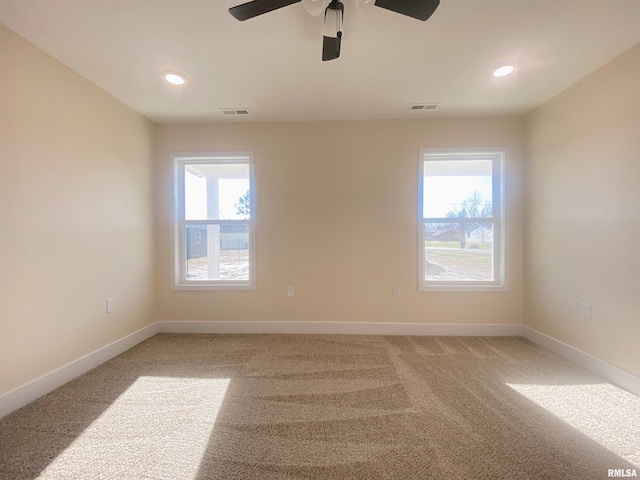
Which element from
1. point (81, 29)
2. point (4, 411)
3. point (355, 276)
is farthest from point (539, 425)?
point (81, 29)

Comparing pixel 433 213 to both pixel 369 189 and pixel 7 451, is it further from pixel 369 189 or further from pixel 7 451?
pixel 7 451

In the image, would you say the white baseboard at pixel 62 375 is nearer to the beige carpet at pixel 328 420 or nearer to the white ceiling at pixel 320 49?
the beige carpet at pixel 328 420

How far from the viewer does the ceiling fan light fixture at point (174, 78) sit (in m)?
2.10

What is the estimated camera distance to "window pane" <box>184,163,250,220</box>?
10.4ft

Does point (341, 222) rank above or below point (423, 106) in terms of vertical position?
below

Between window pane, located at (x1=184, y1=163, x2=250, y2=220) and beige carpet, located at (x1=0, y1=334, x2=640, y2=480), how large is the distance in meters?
1.67

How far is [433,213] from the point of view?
3049 millimetres

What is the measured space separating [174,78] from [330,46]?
1459mm

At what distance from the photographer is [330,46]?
157cm

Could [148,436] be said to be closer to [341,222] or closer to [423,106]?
[341,222]

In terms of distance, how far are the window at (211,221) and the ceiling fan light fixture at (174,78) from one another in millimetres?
946

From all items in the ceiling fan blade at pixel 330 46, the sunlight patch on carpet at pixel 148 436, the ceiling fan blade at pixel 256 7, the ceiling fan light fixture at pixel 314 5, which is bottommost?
the sunlight patch on carpet at pixel 148 436

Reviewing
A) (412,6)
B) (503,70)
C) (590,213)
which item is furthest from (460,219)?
(412,6)

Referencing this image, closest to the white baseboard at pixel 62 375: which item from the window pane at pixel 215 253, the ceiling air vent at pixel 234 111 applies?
the window pane at pixel 215 253
